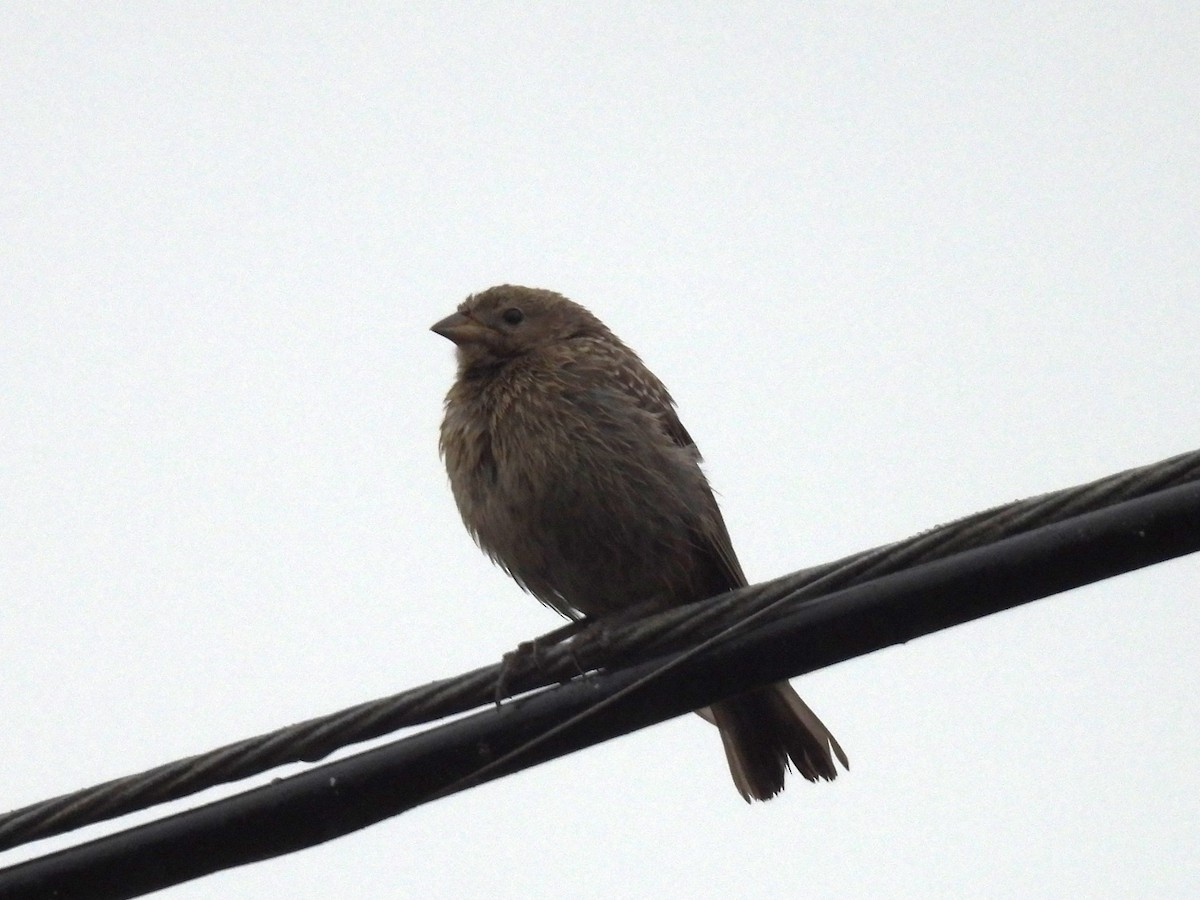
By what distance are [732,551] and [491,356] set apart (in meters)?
1.14

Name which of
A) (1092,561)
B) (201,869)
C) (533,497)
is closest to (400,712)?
(201,869)

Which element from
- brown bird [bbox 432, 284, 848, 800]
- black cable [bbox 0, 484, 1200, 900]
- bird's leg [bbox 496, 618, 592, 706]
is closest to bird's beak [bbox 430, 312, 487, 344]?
brown bird [bbox 432, 284, 848, 800]

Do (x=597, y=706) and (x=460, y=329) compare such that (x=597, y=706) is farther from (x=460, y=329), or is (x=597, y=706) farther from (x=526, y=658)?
A: (x=460, y=329)

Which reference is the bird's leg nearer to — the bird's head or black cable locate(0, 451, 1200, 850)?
black cable locate(0, 451, 1200, 850)

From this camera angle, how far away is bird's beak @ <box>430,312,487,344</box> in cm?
612

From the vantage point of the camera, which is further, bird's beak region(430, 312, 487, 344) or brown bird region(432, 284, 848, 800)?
bird's beak region(430, 312, 487, 344)

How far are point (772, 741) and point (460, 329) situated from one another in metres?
1.92

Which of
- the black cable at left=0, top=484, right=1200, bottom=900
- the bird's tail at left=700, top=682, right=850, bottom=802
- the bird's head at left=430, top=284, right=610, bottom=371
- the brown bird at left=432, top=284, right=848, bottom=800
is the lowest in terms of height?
the bird's tail at left=700, top=682, right=850, bottom=802

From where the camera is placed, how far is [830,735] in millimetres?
5504

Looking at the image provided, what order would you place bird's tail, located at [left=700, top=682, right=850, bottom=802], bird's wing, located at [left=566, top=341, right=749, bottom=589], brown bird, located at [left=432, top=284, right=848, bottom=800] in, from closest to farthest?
brown bird, located at [left=432, top=284, right=848, bottom=800] → bird's tail, located at [left=700, top=682, right=850, bottom=802] → bird's wing, located at [left=566, top=341, right=749, bottom=589]

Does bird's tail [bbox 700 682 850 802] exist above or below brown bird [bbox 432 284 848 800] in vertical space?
below

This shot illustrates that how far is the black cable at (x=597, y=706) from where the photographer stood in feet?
10.9

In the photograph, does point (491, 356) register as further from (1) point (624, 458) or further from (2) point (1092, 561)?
(2) point (1092, 561)

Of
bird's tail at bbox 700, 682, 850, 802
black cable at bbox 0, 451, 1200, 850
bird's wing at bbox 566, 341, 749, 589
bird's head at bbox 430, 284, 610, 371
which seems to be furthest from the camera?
bird's head at bbox 430, 284, 610, 371
